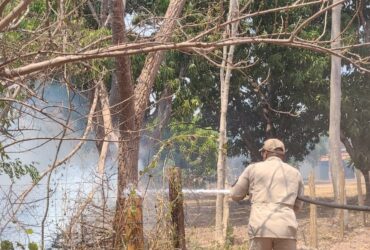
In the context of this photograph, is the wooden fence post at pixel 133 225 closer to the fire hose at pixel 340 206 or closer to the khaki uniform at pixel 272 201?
the khaki uniform at pixel 272 201

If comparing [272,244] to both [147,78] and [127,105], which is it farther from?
[147,78]

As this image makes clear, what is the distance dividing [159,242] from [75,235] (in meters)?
0.80

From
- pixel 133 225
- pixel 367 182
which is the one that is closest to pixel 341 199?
pixel 367 182

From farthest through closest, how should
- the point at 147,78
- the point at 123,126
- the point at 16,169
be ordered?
the point at 147,78, the point at 16,169, the point at 123,126

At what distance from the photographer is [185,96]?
15.4 metres

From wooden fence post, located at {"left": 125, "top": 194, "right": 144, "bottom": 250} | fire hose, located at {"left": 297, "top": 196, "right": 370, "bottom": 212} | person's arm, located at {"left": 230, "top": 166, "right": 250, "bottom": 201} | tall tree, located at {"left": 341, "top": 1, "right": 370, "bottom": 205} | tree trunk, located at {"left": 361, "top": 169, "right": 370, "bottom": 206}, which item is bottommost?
wooden fence post, located at {"left": 125, "top": 194, "right": 144, "bottom": 250}

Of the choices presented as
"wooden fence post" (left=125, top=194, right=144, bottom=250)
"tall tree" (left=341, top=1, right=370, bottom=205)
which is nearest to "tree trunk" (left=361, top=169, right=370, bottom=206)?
"tall tree" (left=341, top=1, right=370, bottom=205)

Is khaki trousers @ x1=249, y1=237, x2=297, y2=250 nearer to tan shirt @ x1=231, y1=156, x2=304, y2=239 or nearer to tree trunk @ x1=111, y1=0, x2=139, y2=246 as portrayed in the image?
tan shirt @ x1=231, y1=156, x2=304, y2=239

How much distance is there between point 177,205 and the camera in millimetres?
5930

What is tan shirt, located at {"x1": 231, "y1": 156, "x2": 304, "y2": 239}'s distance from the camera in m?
5.08

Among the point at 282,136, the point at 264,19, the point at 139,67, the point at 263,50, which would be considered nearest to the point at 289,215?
the point at 139,67

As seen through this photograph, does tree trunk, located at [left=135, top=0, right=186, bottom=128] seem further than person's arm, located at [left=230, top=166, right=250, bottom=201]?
Yes

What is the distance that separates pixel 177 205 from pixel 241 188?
3.10 ft

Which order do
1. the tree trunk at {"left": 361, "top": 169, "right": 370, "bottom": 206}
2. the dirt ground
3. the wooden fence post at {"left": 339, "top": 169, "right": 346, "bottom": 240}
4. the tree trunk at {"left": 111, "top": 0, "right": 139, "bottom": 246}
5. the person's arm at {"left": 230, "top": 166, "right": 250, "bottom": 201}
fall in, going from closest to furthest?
the person's arm at {"left": 230, "top": 166, "right": 250, "bottom": 201}
the tree trunk at {"left": 111, "top": 0, "right": 139, "bottom": 246}
the dirt ground
the wooden fence post at {"left": 339, "top": 169, "right": 346, "bottom": 240}
the tree trunk at {"left": 361, "top": 169, "right": 370, "bottom": 206}
